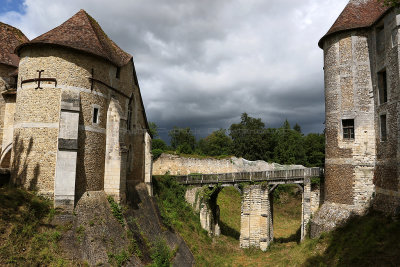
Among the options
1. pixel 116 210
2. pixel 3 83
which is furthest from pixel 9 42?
pixel 116 210

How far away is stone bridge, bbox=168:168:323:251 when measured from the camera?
21.1m

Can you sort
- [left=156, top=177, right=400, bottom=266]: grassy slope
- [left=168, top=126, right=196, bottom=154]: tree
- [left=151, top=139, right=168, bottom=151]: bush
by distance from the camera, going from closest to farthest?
[left=156, top=177, right=400, bottom=266]: grassy slope < [left=151, top=139, right=168, bottom=151]: bush < [left=168, top=126, right=196, bottom=154]: tree

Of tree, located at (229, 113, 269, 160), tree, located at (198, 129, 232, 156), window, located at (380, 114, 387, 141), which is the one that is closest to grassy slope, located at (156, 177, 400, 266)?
window, located at (380, 114, 387, 141)

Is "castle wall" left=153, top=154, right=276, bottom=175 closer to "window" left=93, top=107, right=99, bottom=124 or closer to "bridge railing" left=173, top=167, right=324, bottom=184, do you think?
"bridge railing" left=173, top=167, right=324, bottom=184

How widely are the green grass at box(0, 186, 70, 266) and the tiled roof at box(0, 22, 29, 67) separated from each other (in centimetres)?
994

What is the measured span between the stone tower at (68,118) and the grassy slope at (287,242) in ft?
21.0

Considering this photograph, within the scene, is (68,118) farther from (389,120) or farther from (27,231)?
(389,120)

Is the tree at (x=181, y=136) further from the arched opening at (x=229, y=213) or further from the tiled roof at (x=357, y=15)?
the tiled roof at (x=357, y=15)

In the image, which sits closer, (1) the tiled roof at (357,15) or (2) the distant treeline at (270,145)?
(1) the tiled roof at (357,15)

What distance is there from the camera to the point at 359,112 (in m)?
16.8

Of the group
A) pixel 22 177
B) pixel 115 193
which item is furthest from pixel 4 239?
pixel 115 193

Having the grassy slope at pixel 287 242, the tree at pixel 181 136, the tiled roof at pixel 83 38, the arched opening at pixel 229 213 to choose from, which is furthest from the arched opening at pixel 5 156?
the tree at pixel 181 136

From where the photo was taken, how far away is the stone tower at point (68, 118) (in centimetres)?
1374

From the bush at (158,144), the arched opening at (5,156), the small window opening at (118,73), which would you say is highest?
the small window opening at (118,73)
